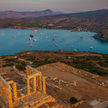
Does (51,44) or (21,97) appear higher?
(21,97)

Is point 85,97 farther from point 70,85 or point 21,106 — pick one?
point 21,106

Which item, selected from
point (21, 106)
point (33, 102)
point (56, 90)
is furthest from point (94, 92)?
point (21, 106)

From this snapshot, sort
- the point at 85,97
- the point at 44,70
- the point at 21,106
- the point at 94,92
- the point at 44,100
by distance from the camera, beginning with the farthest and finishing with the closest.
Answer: the point at 44,70
the point at 94,92
the point at 85,97
the point at 44,100
the point at 21,106

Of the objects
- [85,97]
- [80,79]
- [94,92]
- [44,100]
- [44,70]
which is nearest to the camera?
[44,100]

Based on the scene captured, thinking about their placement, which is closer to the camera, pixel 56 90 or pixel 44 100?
pixel 44 100

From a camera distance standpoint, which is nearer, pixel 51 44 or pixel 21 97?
pixel 21 97

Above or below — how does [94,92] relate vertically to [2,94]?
below

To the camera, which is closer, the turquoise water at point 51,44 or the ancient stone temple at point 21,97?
the ancient stone temple at point 21,97

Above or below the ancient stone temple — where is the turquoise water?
below

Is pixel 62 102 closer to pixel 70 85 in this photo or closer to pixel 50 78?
pixel 70 85

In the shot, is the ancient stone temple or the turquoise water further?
the turquoise water

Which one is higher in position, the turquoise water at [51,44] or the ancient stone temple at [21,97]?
the ancient stone temple at [21,97]
